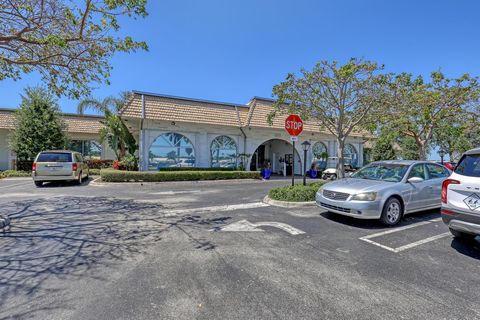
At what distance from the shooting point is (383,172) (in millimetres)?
6555

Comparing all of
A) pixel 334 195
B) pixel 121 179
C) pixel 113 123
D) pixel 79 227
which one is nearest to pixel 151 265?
pixel 79 227

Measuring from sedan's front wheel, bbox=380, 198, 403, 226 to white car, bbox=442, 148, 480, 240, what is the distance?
Result: 1.33 metres

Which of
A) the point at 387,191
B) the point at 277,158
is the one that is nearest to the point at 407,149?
the point at 277,158

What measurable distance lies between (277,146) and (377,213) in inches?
733

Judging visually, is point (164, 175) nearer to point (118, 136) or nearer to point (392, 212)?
point (118, 136)

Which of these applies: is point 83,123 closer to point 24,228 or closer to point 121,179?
point 121,179

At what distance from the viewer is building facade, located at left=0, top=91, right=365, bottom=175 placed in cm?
1561

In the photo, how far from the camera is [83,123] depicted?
23.0m

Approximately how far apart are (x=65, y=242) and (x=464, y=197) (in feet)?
23.3

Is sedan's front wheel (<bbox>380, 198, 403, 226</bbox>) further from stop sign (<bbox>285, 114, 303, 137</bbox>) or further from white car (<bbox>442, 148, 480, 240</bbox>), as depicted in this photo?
stop sign (<bbox>285, 114, 303, 137</bbox>)

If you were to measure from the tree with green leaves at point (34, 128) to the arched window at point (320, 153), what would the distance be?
70.5 feet

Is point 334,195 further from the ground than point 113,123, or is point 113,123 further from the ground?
point 113,123

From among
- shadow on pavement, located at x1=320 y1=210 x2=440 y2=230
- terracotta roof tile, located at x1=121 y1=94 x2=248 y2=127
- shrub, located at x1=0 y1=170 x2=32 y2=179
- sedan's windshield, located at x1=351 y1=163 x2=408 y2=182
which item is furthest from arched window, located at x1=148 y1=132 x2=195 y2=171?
sedan's windshield, located at x1=351 y1=163 x2=408 y2=182

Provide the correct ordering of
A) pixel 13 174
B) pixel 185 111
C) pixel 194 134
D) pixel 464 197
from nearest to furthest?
1. pixel 464 197
2. pixel 185 111
3. pixel 13 174
4. pixel 194 134
